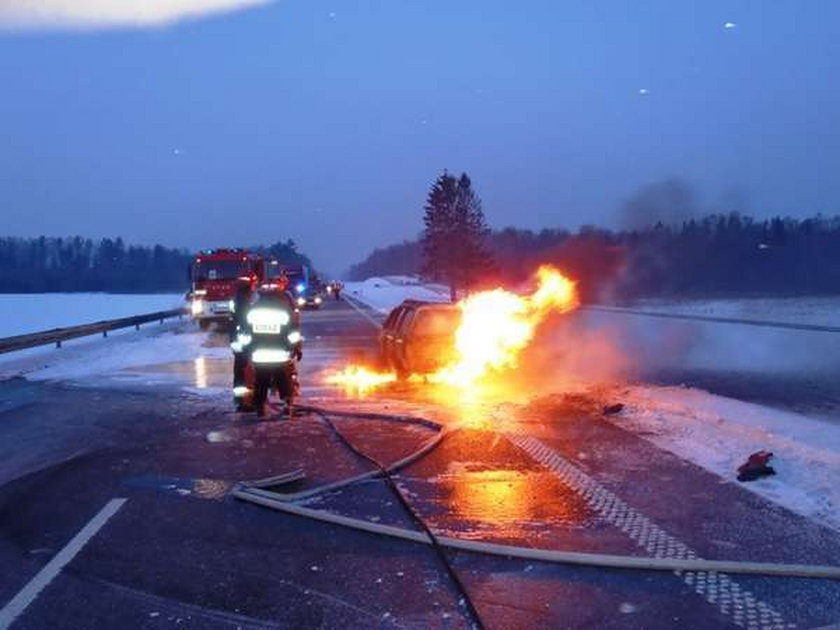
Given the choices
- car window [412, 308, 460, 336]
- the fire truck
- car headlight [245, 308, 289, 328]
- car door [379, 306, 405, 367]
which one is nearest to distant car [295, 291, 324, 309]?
the fire truck

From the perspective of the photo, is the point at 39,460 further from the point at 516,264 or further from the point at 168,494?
the point at 516,264

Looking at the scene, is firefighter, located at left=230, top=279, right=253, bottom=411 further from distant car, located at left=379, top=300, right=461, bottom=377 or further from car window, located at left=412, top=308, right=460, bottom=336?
car window, located at left=412, top=308, right=460, bottom=336

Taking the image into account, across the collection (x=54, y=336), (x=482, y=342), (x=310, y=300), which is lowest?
(x=310, y=300)

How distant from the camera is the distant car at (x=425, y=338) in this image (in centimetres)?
1741

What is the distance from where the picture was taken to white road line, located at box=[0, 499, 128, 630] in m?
5.27

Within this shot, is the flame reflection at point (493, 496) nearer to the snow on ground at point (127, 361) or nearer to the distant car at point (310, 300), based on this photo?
the snow on ground at point (127, 361)

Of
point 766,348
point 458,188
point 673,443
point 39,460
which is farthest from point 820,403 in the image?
point 458,188

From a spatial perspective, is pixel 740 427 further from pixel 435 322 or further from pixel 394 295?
pixel 394 295

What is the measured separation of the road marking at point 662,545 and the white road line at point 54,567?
145 inches

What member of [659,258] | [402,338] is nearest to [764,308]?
[659,258]

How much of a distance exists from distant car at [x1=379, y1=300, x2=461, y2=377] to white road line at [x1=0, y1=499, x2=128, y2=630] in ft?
32.0

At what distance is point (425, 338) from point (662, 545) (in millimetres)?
11208

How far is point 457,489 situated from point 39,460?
4.54 meters

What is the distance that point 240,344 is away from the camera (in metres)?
12.7
